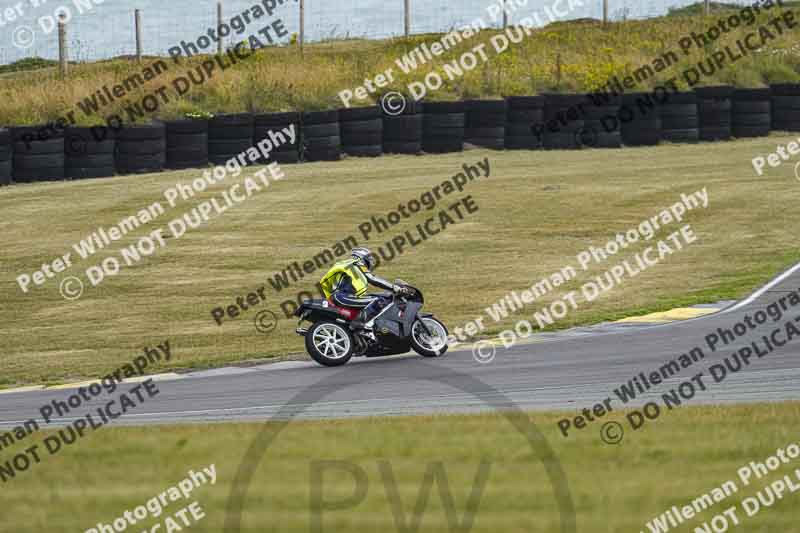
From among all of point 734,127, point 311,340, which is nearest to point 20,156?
point 311,340

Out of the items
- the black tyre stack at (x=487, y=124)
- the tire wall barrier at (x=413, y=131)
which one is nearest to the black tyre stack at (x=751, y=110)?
the tire wall barrier at (x=413, y=131)

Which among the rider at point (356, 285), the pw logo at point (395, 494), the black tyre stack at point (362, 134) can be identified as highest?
the black tyre stack at point (362, 134)

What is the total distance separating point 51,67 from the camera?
136 feet

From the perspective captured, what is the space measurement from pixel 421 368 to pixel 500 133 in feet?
67.0

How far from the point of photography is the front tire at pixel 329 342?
604 inches

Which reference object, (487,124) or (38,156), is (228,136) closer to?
(38,156)

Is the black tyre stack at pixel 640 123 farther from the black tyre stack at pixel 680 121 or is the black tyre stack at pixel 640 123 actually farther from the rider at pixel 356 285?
the rider at pixel 356 285

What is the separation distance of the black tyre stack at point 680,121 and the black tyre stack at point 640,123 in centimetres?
25

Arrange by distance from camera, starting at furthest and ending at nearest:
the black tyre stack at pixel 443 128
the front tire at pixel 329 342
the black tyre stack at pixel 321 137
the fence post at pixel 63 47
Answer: the fence post at pixel 63 47, the black tyre stack at pixel 443 128, the black tyre stack at pixel 321 137, the front tire at pixel 329 342

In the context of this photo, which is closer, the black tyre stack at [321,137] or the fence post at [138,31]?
the black tyre stack at [321,137]

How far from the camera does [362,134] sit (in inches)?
1308

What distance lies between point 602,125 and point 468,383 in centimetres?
2260

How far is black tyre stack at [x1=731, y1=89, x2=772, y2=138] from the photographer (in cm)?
3581

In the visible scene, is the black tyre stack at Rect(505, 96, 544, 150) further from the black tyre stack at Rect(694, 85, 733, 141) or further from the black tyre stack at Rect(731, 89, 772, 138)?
the black tyre stack at Rect(731, 89, 772, 138)
